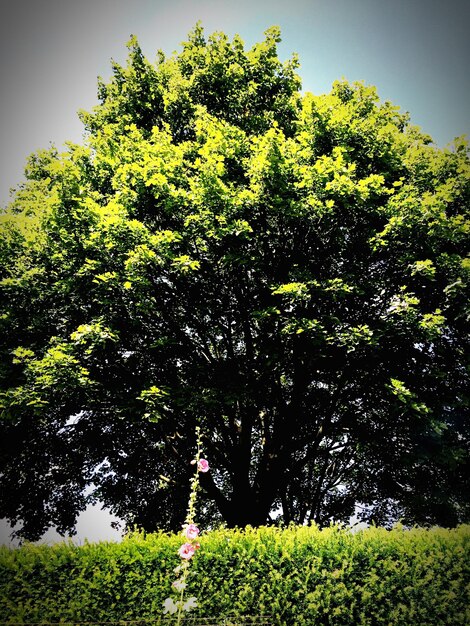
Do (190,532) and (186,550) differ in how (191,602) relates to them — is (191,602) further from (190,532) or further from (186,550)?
(190,532)

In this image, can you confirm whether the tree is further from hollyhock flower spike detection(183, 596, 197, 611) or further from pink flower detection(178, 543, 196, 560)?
pink flower detection(178, 543, 196, 560)

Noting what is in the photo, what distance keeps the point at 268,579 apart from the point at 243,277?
637 centimetres

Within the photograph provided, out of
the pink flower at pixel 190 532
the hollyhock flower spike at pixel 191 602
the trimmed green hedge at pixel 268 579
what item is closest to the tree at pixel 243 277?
the trimmed green hedge at pixel 268 579

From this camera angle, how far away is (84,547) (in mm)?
5684

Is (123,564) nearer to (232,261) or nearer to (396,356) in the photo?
(232,261)

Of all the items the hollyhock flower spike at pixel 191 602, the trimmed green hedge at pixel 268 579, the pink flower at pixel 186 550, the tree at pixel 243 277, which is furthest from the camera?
the tree at pixel 243 277

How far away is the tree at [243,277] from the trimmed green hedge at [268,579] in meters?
2.94

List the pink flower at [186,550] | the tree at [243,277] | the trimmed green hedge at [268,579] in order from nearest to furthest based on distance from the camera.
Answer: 1. the pink flower at [186,550]
2. the trimmed green hedge at [268,579]
3. the tree at [243,277]

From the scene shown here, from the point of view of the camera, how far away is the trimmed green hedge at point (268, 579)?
5.12 m

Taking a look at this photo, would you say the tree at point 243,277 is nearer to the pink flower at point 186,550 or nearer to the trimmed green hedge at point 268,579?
the trimmed green hedge at point 268,579

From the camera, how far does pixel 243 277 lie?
9.27 m

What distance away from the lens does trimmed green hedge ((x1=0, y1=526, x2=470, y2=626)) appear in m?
5.12

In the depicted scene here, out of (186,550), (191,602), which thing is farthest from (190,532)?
(191,602)

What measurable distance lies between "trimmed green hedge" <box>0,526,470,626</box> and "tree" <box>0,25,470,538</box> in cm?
294
